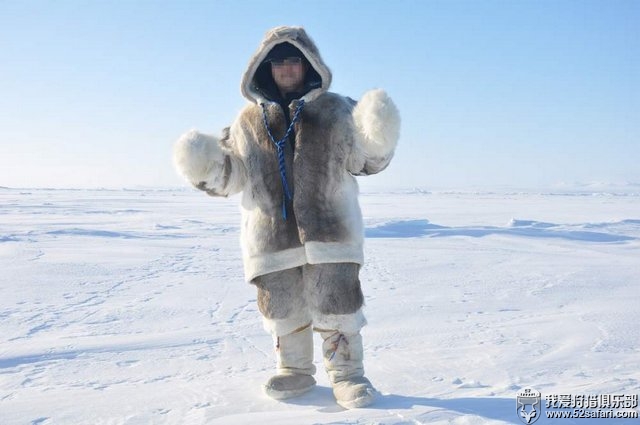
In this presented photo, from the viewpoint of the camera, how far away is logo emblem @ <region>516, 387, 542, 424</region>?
1543 millimetres

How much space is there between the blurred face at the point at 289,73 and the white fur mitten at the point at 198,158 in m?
0.38

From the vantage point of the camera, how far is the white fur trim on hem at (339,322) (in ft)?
6.24

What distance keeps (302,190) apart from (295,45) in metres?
0.56

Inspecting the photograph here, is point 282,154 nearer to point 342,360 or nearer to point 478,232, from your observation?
point 342,360

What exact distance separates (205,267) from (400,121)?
4.03 metres

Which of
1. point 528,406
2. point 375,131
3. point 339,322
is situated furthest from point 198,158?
point 528,406

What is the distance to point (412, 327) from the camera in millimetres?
2996

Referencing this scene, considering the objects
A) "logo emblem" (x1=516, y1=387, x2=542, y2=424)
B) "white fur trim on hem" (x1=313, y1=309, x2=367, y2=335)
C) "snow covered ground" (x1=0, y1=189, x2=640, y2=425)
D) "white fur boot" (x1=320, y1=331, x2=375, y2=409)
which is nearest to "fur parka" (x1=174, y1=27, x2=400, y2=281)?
"white fur trim on hem" (x1=313, y1=309, x2=367, y2=335)

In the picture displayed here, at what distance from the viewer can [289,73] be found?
2.04 m

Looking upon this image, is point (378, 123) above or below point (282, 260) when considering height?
above

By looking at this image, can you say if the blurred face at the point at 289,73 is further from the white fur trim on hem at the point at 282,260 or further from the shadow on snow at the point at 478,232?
the shadow on snow at the point at 478,232

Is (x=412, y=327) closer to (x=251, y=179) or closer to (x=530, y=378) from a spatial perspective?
(x=530, y=378)

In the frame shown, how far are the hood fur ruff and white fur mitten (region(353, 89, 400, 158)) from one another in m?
0.19

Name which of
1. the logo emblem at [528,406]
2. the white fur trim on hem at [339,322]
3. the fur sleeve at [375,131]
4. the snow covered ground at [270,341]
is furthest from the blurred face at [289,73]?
the logo emblem at [528,406]
